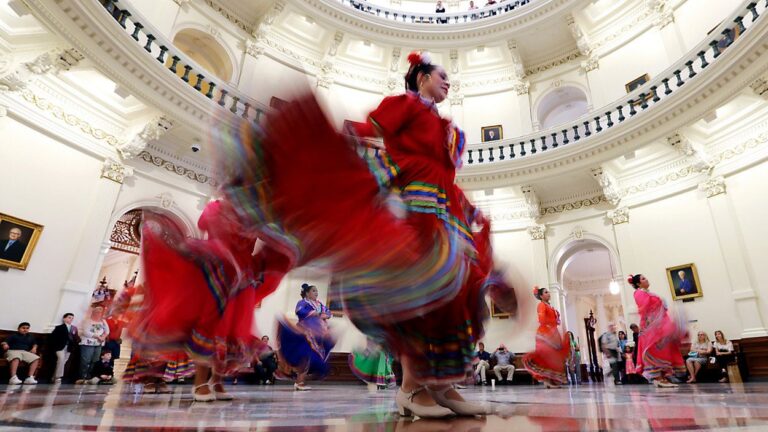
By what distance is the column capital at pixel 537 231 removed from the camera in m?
10.3

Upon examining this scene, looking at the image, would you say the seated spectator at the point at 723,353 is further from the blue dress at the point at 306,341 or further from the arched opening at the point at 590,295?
the arched opening at the point at 590,295

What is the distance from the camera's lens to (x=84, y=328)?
20.9ft

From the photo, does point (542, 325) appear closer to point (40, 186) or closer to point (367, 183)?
point (367, 183)

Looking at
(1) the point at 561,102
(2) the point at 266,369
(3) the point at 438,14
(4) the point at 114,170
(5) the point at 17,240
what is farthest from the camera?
(3) the point at 438,14

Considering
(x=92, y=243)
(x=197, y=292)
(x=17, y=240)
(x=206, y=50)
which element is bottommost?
(x=197, y=292)

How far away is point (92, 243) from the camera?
267 inches

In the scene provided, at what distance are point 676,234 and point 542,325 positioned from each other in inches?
204

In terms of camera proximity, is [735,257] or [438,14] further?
[438,14]

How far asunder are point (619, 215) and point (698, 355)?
11.1ft

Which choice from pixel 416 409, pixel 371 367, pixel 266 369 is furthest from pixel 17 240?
pixel 416 409

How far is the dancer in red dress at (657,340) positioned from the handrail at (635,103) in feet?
14.1

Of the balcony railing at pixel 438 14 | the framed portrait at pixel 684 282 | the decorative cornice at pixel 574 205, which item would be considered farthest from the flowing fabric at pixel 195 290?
the balcony railing at pixel 438 14

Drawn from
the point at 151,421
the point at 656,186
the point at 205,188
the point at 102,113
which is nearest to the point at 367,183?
the point at 151,421

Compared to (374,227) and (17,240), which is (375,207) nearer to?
(374,227)
